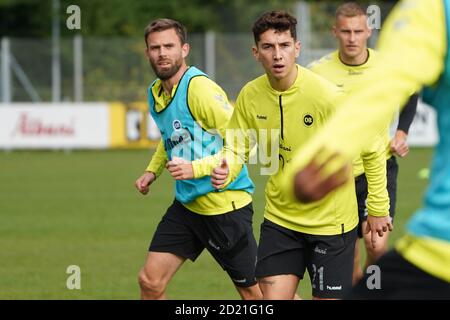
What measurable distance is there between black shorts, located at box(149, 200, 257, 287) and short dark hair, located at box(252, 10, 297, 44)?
1.60 m

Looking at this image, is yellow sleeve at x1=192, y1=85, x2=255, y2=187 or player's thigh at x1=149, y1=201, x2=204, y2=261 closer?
yellow sleeve at x1=192, y1=85, x2=255, y2=187

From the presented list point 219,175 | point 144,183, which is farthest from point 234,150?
point 144,183

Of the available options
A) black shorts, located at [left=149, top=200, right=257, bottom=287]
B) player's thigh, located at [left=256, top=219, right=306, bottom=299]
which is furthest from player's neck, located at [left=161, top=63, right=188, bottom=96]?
player's thigh, located at [left=256, top=219, right=306, bottom=299]

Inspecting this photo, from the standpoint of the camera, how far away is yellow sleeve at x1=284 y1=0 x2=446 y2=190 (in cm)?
311

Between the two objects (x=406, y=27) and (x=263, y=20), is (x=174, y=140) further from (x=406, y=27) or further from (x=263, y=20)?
(x=406, y=27)

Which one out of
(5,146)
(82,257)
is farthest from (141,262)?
(5,146)

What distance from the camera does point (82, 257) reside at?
11359 mm

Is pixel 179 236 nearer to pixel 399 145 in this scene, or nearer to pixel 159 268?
pixel 159 268

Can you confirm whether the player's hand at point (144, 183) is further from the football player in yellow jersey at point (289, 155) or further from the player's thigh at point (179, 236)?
the football player in yellow jersey at point (289, 155)

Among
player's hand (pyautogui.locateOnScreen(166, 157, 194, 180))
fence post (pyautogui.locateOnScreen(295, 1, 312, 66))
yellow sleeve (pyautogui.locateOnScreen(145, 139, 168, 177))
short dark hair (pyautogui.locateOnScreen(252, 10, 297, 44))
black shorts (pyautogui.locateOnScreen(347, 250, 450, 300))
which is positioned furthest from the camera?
fence post (pyautogui.locateOnScreen(295, 1, 312, 66))

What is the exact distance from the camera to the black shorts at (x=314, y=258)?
21.0 feet

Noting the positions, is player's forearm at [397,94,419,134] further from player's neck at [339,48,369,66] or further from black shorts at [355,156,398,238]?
player's neck at [339,48,369,66]

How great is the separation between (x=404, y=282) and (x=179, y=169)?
8.55ft
